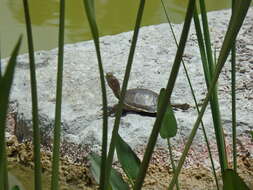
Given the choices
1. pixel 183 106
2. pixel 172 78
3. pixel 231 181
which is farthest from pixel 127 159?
pixel 183 106

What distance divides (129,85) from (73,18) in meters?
1.44

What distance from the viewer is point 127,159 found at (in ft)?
2.56

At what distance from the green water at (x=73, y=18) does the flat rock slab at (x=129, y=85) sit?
702mm

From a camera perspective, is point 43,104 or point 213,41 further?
point 213,41

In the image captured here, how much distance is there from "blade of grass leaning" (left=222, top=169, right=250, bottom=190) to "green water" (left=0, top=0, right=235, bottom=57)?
2.57 meters

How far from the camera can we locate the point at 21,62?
7.97 ft

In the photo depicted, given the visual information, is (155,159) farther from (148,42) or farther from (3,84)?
(3,84)

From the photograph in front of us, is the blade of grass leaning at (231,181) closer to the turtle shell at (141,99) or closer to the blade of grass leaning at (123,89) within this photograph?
the blade of grass leaning at (123,89)

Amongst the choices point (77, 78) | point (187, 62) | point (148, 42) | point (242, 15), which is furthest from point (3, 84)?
point (148, 42)

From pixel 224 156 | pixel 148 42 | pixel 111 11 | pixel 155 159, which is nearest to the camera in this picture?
pixel 224 156

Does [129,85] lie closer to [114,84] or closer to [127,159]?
[114,84]

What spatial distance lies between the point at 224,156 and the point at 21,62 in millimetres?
1843

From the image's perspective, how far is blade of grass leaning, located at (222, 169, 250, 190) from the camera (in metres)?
0.57

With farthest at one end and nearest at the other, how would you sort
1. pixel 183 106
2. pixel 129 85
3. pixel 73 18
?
1. pixel 73 18
2. pixel 129 85
3. pixel 183 106
